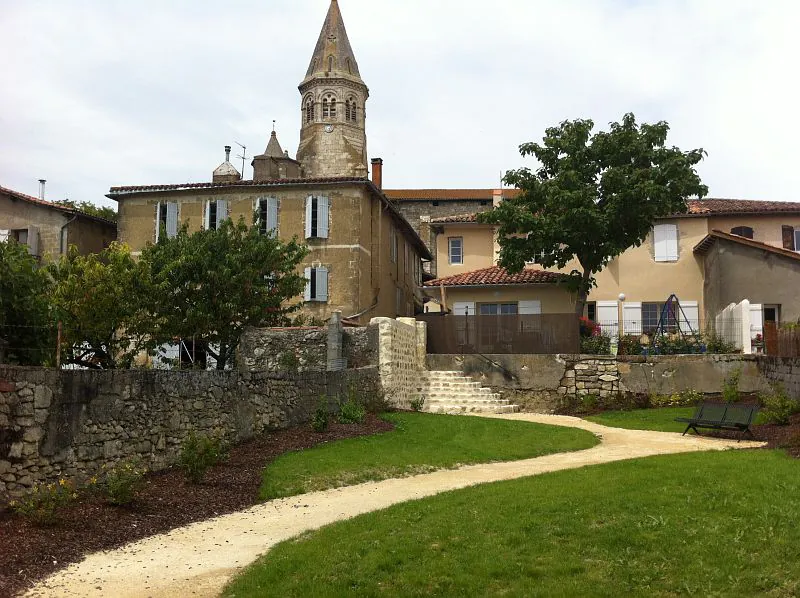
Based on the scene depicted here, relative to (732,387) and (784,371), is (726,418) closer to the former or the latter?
(784,371)

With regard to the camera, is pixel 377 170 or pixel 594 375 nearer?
pixel 594 375

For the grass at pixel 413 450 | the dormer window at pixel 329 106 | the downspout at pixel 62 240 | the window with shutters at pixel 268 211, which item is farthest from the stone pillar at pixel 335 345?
the dormer window at pixel 329 106

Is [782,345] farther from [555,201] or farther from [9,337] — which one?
[9,337]

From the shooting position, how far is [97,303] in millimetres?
19844

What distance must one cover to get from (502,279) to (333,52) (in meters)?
34.8

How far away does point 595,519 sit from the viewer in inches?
328

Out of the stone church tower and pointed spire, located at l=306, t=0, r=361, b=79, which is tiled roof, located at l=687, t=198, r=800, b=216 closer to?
the stone church tower

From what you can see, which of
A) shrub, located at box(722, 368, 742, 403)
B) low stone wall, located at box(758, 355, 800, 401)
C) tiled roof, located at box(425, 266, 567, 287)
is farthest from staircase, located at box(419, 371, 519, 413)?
low stone wall, located at box(758, 355, 800, 401)

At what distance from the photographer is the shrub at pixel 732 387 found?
22.2 m

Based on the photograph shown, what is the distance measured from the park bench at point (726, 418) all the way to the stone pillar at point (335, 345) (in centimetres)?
983

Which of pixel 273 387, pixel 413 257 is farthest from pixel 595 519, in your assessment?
pixel 413 257

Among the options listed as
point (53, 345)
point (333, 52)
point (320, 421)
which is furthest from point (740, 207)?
point (333, 52)

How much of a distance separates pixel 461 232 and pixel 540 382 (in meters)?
13.9

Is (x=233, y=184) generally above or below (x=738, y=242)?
above
